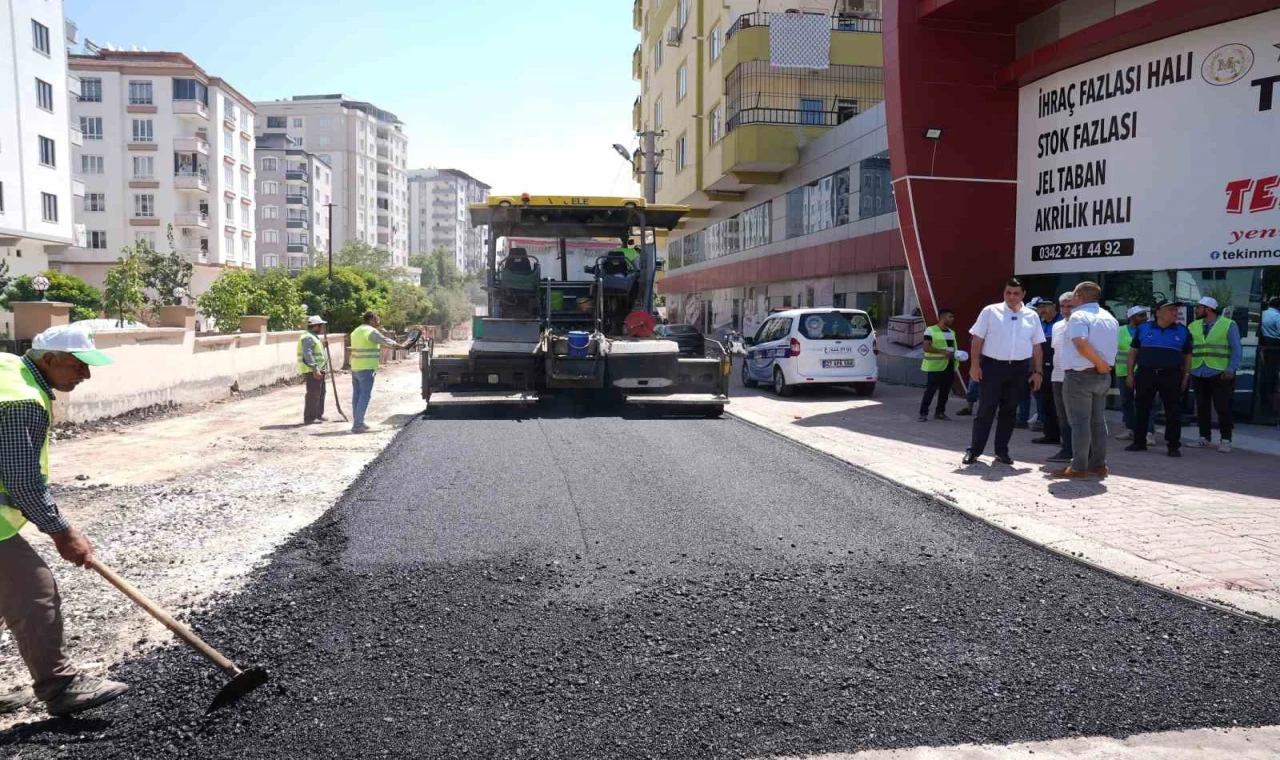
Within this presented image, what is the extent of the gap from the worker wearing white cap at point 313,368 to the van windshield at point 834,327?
26.8 ft

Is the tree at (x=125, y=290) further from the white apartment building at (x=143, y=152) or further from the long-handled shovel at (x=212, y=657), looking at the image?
the white apartment building at (x=143, y=152)

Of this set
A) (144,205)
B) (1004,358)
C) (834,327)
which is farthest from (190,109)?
(1004,358)

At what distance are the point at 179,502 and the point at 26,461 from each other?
4.46 metres

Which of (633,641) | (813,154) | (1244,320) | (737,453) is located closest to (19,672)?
(633,641)

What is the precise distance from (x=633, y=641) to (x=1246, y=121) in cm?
1115

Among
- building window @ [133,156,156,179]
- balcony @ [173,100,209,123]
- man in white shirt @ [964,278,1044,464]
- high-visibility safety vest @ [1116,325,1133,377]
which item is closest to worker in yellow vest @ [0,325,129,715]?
man in white shirt @ [964,278,1044,464]

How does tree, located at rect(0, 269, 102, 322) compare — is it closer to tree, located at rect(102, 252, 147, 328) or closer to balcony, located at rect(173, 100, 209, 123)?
tree, located at rect(102, 252, 147, 328)

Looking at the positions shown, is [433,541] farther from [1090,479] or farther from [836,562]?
[1090,479]

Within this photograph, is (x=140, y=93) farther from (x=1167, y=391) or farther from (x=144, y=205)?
(x=1167, y=391)

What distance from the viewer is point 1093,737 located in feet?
10.8

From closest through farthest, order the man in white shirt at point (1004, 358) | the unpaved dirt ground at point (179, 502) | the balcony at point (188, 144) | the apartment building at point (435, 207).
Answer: the unpaved dirt ground at point (179, 502) < the man in white shirt at point (1004, 358) < the balcony at point (188, 144) < the apartment building at point (435, 207)

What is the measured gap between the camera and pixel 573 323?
13344mm

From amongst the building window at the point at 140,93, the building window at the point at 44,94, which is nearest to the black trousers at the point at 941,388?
the building window at the point at 44,94

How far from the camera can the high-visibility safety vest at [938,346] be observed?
40.7ft
